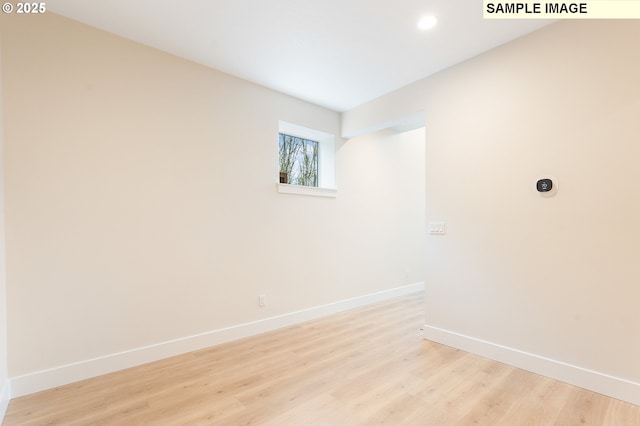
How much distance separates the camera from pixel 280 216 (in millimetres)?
3475

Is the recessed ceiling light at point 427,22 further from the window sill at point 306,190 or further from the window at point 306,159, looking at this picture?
the window sill at point 306,190

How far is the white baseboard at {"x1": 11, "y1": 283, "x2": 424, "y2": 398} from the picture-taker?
207cm

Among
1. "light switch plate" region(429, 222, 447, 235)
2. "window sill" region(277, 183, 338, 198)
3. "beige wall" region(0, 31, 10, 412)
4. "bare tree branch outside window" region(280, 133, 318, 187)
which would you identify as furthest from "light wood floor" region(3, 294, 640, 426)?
"bare tree branch outside window" region(280, 133, 318, 187)

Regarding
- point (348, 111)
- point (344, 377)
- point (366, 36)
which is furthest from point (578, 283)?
point (348, 111)

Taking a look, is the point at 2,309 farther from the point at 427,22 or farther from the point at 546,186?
the point at 546,186

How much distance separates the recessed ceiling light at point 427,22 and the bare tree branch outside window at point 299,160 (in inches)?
80.9

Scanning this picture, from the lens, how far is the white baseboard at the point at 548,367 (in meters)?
1.96

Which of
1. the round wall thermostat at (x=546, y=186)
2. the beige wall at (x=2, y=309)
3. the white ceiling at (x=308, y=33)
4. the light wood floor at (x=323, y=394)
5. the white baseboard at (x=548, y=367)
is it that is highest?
the white ceiling at (x=308, y=33)

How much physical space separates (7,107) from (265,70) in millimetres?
2000

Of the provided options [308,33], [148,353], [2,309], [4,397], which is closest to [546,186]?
[308,33]

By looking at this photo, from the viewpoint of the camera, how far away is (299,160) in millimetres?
4043

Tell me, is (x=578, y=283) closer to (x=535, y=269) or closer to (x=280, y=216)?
(x=535, y=269)

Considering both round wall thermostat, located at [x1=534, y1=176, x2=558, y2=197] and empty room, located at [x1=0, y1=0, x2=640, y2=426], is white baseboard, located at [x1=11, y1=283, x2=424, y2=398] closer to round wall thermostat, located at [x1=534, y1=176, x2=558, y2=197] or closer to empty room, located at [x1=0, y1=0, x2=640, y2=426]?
empty room, located at [x1=0, y1=0, x2=640, y2=426]

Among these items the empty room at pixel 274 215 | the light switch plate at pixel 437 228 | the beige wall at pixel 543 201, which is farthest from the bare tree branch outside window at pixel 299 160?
the light switch plate at pixel 437 228
